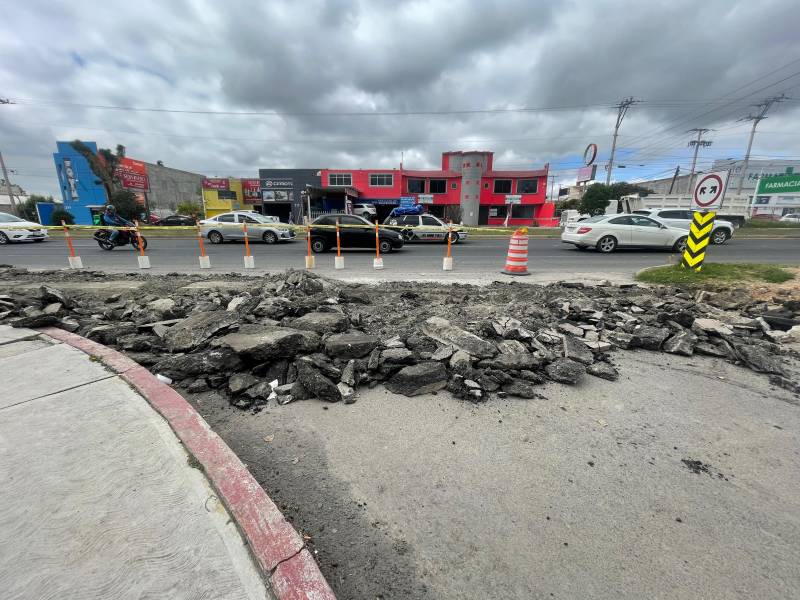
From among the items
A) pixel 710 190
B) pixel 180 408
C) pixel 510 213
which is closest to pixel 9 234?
pixel 180 408

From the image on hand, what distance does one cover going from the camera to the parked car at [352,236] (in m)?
14.1

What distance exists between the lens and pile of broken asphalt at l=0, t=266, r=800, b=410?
3.42 meters

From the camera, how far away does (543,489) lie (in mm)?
2191

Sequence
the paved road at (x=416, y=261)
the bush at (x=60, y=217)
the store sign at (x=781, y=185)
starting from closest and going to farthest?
the paved road at (x=416, y=261) < the store sign at (x=781, y=185) < the bush at (x=60, y=217)

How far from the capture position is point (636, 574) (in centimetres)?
166

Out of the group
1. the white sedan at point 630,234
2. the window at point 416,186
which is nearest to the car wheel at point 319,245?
the white sedan at point 630,234

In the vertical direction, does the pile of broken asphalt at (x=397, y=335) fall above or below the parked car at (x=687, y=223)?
below

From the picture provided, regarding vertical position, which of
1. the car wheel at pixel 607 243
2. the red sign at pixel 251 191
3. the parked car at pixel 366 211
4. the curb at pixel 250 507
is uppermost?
the red sign at pixel 251 191

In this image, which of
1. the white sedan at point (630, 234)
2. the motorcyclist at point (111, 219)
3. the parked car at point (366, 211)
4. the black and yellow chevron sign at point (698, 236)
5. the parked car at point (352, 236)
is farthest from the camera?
the parked car at point (366, 211)

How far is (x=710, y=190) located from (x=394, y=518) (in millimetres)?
10104

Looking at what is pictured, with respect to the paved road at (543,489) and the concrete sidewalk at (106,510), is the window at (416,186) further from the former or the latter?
the concrete sidewalk at (106,510)

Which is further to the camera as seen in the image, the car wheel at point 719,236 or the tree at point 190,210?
the tree at point 190,210

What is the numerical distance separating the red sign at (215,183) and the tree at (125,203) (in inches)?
339

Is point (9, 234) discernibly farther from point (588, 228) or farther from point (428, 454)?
point (588, 228)
